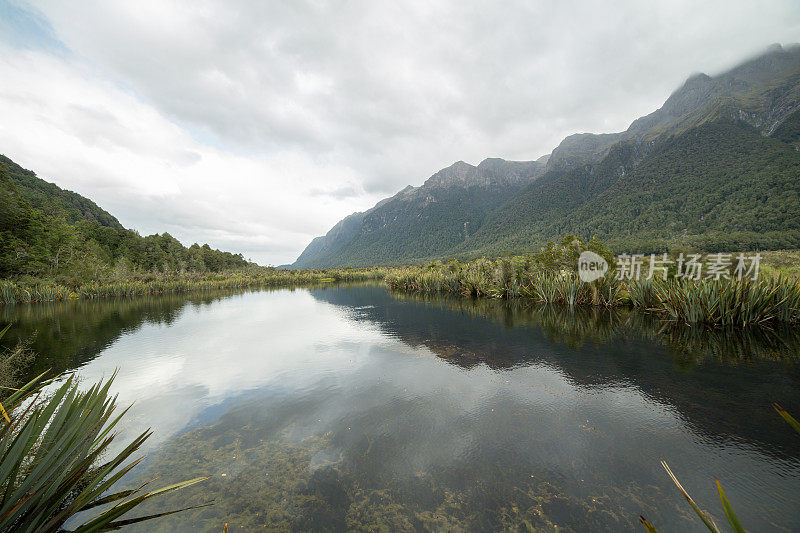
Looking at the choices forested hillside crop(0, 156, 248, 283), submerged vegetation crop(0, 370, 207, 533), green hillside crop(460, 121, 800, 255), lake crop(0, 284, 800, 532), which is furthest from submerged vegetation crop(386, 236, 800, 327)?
green hillside crop(460, 121, 800, 255)

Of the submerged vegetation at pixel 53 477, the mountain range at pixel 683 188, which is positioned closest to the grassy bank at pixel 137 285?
the submerged vegetation at pixel 53 477

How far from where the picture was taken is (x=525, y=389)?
604 cm

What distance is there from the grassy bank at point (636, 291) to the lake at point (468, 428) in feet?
4.12

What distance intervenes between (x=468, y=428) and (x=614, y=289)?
14261mm

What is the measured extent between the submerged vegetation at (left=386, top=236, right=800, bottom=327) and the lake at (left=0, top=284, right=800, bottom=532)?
125 cm

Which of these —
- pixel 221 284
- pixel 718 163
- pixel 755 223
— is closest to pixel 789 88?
pixel 718 163

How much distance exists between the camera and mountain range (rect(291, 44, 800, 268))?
220 ft

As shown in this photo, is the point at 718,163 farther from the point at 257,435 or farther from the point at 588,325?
the point at 257,435

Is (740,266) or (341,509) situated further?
(740,266)

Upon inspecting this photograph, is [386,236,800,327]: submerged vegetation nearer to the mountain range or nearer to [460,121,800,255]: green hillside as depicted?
the mountain range

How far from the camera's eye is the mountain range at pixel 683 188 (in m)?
67.0

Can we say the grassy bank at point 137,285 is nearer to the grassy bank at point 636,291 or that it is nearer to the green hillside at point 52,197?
the green hillside at point 52,197

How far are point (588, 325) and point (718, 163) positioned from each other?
122m

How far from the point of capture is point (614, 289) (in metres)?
14.9
